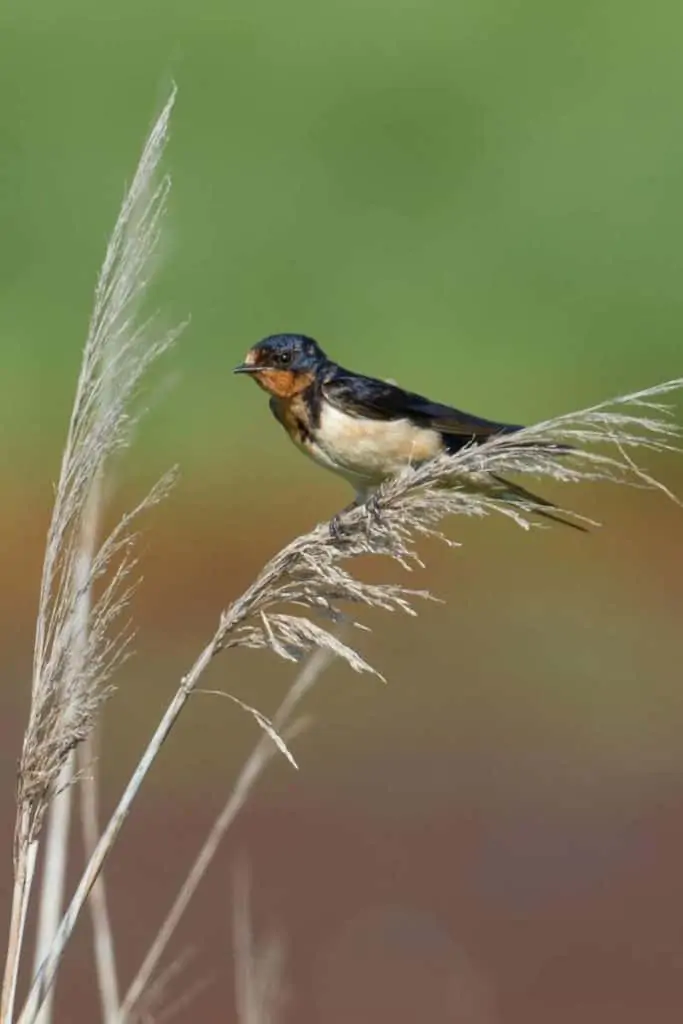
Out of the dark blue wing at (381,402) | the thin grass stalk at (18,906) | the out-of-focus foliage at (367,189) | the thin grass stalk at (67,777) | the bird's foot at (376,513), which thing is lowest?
the thin grass stalk at (18,906)

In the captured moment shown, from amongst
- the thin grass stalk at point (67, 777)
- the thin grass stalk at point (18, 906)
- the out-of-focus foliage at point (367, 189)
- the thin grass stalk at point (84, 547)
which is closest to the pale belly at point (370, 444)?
the thin grass stalk at point (67, 777)

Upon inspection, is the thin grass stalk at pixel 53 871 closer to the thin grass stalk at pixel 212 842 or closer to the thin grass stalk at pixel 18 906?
the thin grass stalk at pixel 212 842

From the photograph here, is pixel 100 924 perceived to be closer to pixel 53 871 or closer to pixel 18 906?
pixel 53 871

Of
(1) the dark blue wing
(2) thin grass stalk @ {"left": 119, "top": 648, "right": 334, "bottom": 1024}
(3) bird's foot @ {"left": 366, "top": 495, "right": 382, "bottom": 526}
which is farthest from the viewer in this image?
(1) the dark blue wing

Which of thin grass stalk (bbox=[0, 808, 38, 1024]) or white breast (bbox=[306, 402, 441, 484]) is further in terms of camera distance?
white breast (bbox=[306, 402, 441, 484])

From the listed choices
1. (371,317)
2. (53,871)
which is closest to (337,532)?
(53,871)

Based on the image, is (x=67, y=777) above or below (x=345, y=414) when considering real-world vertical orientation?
below

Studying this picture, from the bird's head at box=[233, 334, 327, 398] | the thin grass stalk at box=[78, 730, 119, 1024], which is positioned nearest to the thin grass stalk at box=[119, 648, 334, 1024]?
the thin grass stalk at box=[78, 730, 119, 1024]

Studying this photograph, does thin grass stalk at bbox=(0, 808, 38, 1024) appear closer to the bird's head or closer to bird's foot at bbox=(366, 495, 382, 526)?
bird's foot at bbox=(366, 495, 382, 526)

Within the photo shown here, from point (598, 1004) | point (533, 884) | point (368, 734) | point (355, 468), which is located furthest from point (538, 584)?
point (355, 468)
